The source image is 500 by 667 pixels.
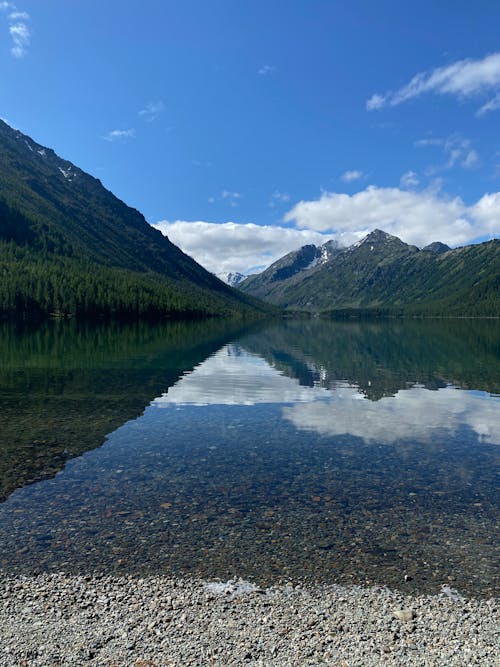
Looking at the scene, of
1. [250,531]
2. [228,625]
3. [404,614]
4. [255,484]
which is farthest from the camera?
[255,484]

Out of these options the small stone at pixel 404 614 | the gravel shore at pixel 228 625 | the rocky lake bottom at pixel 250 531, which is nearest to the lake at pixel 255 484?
the rocky lake bottom at pixel 250 531

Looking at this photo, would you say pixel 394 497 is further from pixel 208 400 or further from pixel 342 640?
pixel 208 400

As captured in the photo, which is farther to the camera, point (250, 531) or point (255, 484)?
point (255, 484)

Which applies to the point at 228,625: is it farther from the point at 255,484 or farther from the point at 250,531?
the point at 255,484

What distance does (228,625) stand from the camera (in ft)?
38.4

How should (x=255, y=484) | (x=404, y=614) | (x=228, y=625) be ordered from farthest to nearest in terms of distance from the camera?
(x=255, y=484), (x=404, y=614), (x=228, y=625)

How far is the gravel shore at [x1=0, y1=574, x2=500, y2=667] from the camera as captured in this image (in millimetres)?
10469

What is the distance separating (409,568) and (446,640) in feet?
11.2

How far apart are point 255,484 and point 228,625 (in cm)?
1017

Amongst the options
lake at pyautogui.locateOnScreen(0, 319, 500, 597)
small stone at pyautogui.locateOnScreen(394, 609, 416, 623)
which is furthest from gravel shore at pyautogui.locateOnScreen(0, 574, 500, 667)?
lake at pyautogui.locateOnScreen(0, 319, 500, 597)

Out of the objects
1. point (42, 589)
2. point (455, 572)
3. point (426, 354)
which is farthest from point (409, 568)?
point (426, 354)

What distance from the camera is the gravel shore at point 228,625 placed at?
10.5m

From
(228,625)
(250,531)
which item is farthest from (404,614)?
(250,531)

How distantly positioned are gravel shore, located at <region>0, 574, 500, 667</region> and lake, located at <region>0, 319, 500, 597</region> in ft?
2.91
